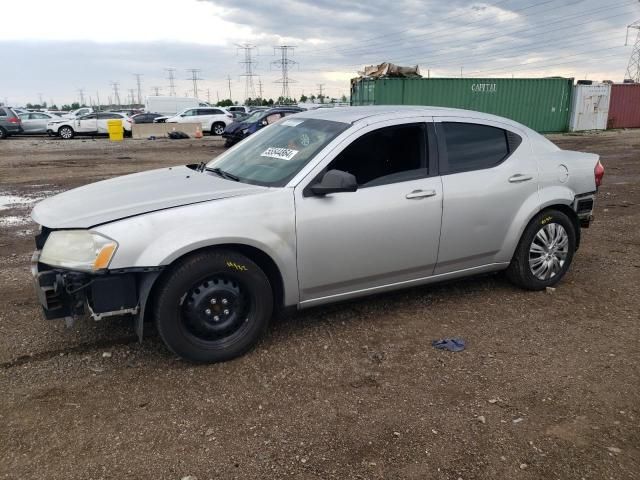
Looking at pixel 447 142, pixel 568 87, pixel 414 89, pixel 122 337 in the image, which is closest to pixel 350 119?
pixel 447 142

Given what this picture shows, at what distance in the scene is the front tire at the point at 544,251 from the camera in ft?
15.2

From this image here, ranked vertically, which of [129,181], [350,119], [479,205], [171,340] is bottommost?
[171,340]

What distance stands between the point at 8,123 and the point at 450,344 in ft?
94.1

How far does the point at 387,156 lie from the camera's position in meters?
4.02

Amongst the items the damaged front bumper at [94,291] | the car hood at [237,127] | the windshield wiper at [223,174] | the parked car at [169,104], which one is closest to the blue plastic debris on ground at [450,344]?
the windshield wiper at [223,174]

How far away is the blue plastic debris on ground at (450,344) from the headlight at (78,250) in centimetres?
229

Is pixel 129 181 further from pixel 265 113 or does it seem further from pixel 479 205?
pixel 265 113

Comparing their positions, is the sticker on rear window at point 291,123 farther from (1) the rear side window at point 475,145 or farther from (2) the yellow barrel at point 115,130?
(2) the yellow barrel at point 115,130

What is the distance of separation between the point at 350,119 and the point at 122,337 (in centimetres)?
235

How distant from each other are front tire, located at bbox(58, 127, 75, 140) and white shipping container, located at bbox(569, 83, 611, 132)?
1088 inches

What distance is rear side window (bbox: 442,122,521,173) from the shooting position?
4.25 meters

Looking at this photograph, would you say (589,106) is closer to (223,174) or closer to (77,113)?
(223,174)

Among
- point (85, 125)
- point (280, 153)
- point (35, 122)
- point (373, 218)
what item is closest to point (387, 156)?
point (373, 218)

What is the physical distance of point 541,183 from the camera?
15.0 feet
